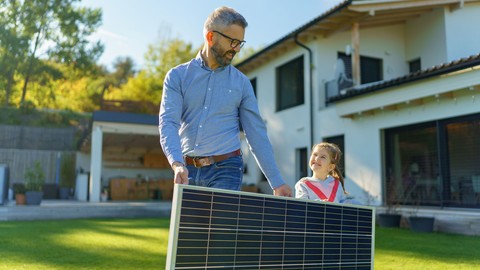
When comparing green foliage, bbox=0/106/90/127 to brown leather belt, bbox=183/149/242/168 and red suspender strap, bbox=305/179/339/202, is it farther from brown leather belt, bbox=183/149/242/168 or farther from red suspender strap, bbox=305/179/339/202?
brown leather belt, bbox=183/149/242/168

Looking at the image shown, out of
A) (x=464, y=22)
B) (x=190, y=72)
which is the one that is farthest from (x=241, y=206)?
(x=464, y=22)

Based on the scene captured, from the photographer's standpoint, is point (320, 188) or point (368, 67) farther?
point (368, 67)

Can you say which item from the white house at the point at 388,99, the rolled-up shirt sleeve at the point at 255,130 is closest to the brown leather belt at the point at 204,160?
the rolled-up shirt sleeve at the point at 255,130

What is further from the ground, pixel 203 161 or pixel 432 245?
pixel 203 161

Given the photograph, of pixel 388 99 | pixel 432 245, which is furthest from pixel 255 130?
pixel 388 99

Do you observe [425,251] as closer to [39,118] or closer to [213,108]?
[213,108]

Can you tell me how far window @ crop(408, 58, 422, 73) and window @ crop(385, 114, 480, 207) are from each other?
3193 mm

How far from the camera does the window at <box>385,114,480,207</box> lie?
8.17 meters

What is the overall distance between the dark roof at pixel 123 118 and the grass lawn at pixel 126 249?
206 inches

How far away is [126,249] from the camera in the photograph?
5.58 meters

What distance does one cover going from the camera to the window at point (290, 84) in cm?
1292

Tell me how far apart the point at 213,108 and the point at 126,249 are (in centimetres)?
378

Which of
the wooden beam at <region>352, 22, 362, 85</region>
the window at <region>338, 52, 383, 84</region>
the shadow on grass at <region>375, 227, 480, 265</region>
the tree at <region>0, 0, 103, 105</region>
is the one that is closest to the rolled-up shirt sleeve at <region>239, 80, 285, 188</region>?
the shadow on grass at <region>375, 227, 480, 265</region>

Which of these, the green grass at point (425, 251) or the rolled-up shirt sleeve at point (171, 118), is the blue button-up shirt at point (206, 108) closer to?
the rolled-up shirt sleeve at point (171, 118)
